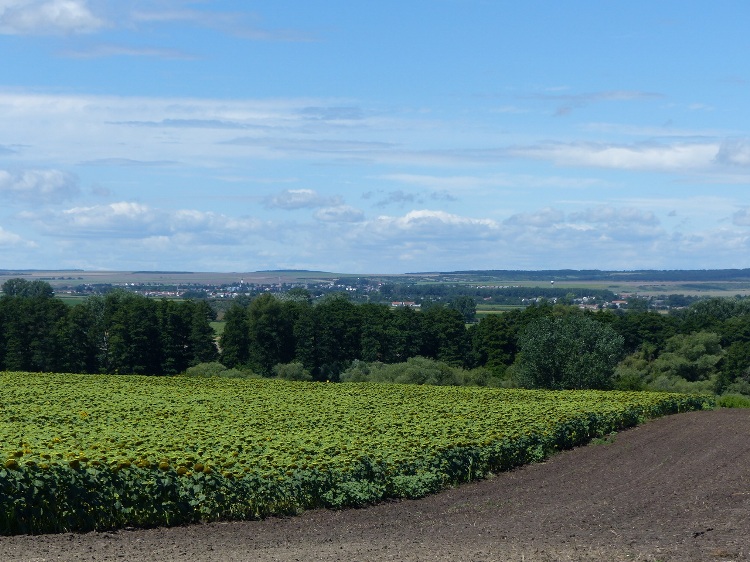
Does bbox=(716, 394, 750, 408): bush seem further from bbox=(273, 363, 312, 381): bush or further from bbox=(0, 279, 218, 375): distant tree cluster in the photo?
bbox=(0, 279, 218, 375): distant tree cluster

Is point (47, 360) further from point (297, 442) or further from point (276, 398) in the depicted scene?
point (297, 442)

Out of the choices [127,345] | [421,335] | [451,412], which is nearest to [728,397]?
[451,412]

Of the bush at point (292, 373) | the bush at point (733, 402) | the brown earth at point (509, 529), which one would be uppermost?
the brown earth at point (509, 529)

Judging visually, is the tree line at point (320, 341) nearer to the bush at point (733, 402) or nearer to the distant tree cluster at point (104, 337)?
the distant tree cluster at point (104, 337)

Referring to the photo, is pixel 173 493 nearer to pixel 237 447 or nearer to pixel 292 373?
pixel 237 447

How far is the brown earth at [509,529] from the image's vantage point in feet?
39.0

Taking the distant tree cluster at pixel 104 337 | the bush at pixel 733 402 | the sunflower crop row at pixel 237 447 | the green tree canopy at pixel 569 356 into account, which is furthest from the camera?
the distant tree cluster at pixel 104 337

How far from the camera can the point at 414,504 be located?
1705 centimetres

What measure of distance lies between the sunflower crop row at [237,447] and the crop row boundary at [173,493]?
0.06 feet

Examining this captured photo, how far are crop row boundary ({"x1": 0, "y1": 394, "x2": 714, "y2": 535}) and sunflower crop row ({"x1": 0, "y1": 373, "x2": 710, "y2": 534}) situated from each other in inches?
0.7

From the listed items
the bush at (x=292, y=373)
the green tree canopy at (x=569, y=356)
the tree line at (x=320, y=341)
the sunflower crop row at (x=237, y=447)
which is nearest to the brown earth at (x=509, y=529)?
the sunflower crop row at (x=237, y=447)

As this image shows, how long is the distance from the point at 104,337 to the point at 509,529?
69874 millimetres

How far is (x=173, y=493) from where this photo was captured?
14.2 metres

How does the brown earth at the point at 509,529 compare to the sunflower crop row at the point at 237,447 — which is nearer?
the brown earth at the point at 509,529
